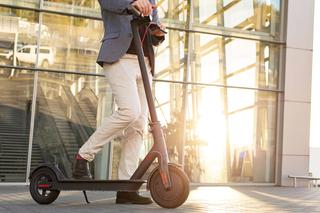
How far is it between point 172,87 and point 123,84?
6.28 meters

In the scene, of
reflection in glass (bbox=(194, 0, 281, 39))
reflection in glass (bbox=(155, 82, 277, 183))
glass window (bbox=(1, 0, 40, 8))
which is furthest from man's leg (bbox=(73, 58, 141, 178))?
reflection in glass (bbox=(194, 0, 281, 39))

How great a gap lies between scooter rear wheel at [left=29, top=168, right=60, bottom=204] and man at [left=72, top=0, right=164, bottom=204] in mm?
219

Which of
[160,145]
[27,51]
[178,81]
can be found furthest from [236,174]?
[160,145]

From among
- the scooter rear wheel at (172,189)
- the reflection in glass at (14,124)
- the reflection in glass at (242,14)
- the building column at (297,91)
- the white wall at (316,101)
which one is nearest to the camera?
the scooter rear wheel at (172,189)

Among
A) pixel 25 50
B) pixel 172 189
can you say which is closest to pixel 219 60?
pixel 25 50

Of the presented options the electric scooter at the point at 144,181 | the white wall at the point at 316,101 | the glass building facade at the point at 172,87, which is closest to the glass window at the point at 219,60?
the glass building facade at the point at 172,87

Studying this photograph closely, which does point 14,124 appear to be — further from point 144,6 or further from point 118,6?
point 144,6

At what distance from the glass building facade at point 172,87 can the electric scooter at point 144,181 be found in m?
4.95

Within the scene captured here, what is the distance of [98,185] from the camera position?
4512mm

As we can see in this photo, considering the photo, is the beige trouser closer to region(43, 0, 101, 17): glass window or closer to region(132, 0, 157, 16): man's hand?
region(132, 0, 157, 16): man's hand

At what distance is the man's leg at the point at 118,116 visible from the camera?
4625mm

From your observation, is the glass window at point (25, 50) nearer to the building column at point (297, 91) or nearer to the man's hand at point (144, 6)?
the building column at point (297, 91)

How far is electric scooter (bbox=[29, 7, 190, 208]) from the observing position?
14.3 feet

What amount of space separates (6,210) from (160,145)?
1211mm
